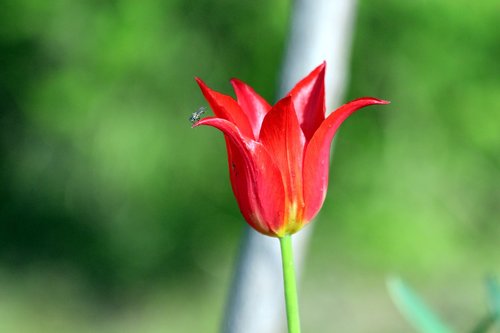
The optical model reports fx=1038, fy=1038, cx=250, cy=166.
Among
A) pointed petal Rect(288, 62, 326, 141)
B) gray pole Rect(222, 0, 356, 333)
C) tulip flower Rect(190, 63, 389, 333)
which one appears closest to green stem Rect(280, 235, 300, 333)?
tulip flower Rect(190, 63, 389, 333)

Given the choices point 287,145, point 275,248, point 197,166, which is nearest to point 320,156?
point 287,145

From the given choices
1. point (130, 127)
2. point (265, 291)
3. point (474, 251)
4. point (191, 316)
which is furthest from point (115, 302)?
point (265, 291)

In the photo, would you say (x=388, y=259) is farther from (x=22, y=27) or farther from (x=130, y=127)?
(x=22, y=27)

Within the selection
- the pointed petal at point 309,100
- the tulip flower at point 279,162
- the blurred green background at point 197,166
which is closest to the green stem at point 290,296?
the tulip flower at point 279,162

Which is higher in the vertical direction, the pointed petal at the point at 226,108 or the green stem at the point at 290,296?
the pointed petal at the point at 226,108

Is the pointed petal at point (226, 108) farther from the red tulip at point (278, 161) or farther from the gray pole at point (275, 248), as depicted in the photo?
the gray pole at point (275, 248)

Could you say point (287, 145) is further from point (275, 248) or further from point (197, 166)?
point (197, 166)
